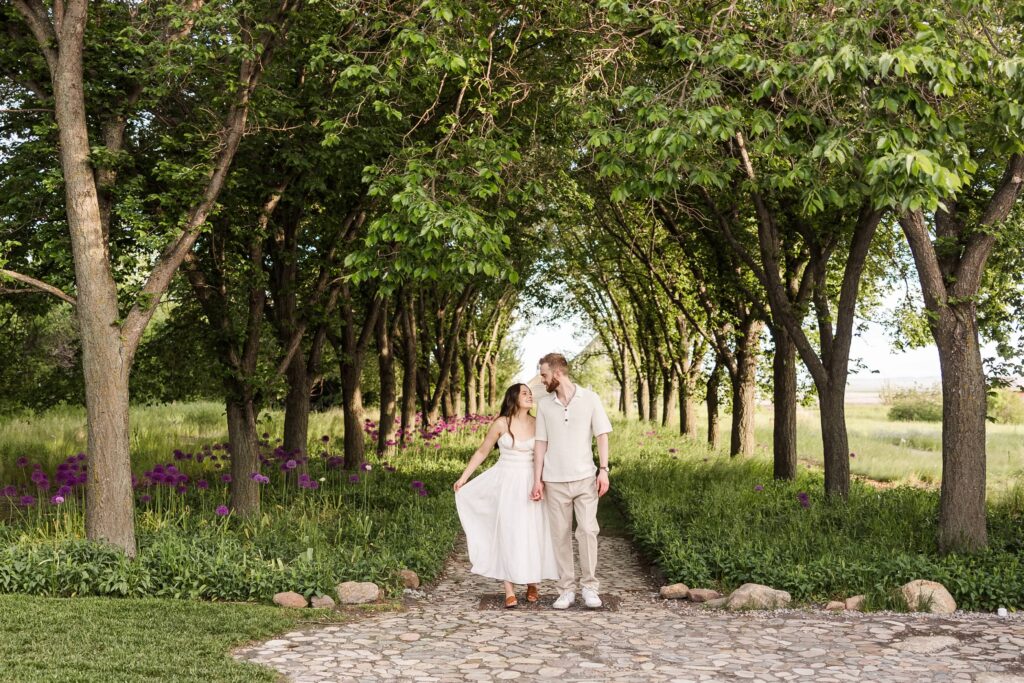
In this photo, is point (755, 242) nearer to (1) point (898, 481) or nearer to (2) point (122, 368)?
(1) point (898, 481)

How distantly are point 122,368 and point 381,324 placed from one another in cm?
1036

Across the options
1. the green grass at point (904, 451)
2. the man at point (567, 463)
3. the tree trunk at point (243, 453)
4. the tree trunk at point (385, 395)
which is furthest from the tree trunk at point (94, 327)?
the green grass at point (904, 451)

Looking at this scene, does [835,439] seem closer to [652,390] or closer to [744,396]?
[744,396]

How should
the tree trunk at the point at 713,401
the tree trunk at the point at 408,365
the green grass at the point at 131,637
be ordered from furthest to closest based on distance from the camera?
the tree trunk at the point at 713,401
the tree trunk at the point at 408,365
the green grass at the point at 131,637

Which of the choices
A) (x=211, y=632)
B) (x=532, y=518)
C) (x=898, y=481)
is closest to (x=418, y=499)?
(x=532, y=518)

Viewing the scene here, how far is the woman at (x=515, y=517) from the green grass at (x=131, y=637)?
1673 mm

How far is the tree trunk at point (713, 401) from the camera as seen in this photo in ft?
69.8

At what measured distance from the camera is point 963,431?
9273 millimetres

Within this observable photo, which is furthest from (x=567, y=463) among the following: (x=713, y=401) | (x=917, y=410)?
(x=917, y=410)

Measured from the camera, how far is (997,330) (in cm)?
1104

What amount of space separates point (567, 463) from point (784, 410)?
8.07m

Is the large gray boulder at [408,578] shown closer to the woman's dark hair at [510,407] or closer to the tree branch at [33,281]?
the woman's dark hair at [510,407]

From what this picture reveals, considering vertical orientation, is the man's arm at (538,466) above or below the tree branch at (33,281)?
below

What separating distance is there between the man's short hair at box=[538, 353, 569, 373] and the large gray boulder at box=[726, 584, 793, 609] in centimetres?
252
